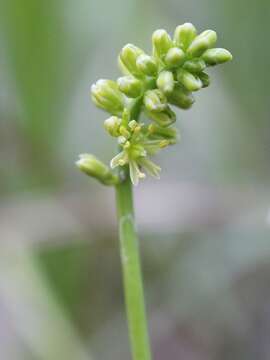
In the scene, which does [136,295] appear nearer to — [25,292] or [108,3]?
[25,292]

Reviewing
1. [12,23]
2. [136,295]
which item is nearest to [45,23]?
[12,23]

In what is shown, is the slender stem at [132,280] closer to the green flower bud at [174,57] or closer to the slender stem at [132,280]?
the slender stem at [132,280]

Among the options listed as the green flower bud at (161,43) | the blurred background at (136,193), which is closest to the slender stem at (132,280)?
the green flower bud at (161,43)

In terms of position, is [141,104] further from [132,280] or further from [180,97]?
[132,280]

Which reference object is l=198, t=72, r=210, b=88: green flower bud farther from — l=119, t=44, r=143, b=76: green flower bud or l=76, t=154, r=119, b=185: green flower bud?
l=76, t=154, r=119, b=185: green flower bud

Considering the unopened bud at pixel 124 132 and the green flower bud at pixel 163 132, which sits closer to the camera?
the unopened bud at pixel 124 132
